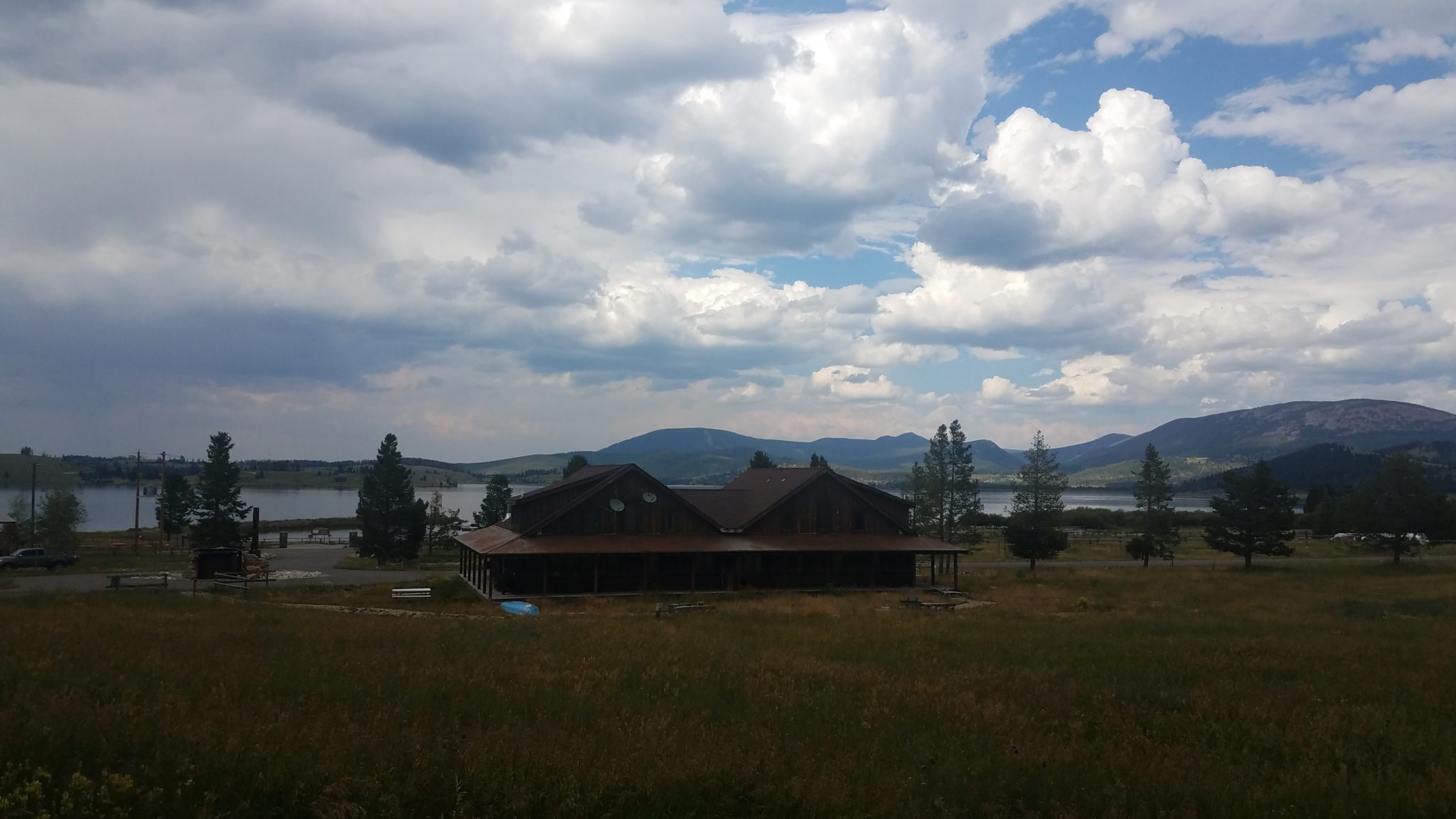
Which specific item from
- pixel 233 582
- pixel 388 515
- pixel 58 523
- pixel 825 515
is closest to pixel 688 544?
pixel 825 515

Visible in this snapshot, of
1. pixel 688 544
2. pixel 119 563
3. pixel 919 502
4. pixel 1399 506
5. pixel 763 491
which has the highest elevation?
pixel 763 491

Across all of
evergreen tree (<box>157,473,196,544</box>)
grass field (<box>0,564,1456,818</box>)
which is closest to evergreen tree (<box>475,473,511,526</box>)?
evergreen tree (<box>157,473,196,544</box>)

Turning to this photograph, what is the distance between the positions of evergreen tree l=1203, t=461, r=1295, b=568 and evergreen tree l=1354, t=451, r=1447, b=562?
5653mm

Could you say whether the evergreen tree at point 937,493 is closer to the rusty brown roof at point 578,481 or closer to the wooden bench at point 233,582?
the rusty brown roof at point 578,481

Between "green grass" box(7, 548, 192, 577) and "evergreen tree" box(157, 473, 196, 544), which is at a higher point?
"evergreen tree" box(157, 473, 196, 544)

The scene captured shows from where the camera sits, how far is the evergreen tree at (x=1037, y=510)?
5266 cm

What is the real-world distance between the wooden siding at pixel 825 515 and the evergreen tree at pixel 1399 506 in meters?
34.1

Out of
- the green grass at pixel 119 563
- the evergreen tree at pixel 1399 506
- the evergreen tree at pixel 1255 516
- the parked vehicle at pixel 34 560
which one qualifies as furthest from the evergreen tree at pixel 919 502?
the parked vehicle at pixel 34 560

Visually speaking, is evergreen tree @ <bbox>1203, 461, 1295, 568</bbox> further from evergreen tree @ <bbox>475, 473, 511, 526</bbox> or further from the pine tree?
evergreen tree @ <bbox>475, 473, 511, 526</bbox>

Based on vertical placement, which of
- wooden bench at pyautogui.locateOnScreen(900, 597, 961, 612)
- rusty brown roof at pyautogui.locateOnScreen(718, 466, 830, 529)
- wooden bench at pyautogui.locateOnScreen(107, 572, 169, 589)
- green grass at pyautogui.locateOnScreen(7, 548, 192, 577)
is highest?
rusty brown roof at pyautogui.locateOnScreen(718, 466, 830, 529)

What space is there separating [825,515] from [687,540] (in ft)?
24.4

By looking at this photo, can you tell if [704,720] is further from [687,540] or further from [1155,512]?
[1155,512]

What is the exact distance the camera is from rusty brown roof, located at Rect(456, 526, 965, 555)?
115ft

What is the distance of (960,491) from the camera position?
63906 millimetres
